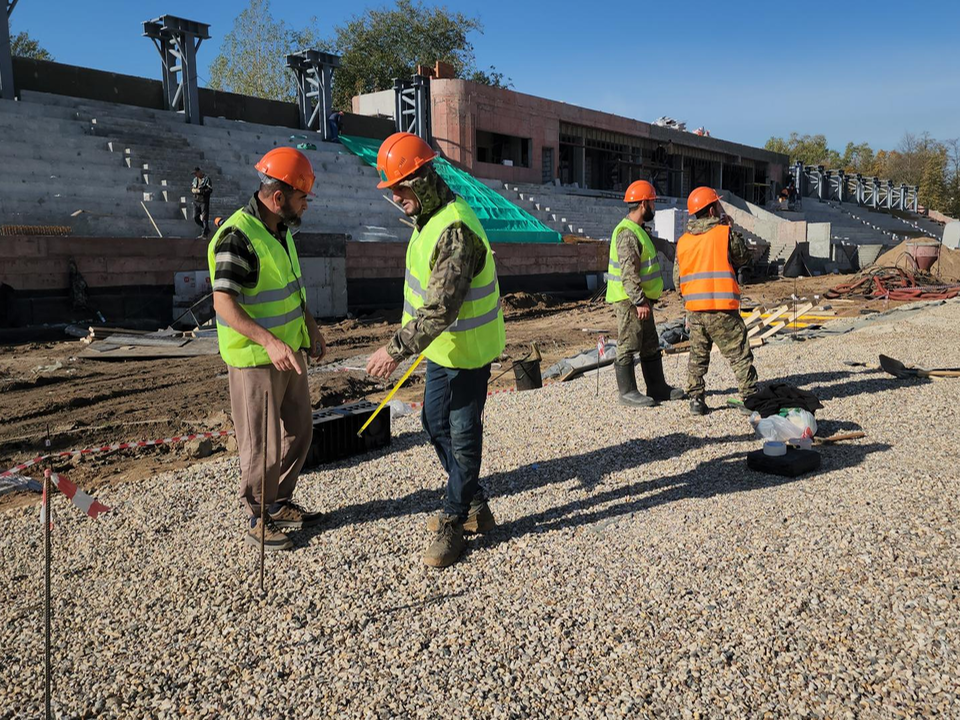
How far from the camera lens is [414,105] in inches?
1048

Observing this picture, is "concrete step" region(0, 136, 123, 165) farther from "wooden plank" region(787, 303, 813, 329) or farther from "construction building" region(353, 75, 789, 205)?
"wooden plank" region(787, 303, 813, 329)

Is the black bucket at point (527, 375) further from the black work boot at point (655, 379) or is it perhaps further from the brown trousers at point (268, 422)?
the brown trousers at point (268, 422)

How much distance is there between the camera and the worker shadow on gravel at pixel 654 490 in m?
4.05

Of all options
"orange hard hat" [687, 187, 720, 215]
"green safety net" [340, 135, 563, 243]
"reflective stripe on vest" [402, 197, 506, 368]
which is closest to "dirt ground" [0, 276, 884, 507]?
"reflective stripe on vest" [402, 197, 506, 368]

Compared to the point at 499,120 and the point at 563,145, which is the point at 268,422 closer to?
the point at 499,120

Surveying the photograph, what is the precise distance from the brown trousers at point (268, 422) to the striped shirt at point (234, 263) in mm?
435

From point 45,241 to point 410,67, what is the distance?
122 ft

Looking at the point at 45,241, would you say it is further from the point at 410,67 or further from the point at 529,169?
the point at 410,67

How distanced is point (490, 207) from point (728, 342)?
17.9 m

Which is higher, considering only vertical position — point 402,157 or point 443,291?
→ point 402,157

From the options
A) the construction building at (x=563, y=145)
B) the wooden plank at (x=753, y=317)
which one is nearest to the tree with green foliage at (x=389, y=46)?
the construction building at (x=563, y=145)

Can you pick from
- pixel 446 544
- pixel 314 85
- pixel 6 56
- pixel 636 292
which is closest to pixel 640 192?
pixel 636 292

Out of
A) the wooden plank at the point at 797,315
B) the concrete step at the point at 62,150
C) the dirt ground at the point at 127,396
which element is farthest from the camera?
the concrete step at the point at 62,150

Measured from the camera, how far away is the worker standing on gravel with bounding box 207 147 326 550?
3525 mm
